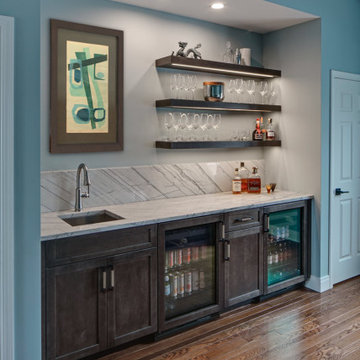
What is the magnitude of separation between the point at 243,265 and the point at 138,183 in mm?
1084

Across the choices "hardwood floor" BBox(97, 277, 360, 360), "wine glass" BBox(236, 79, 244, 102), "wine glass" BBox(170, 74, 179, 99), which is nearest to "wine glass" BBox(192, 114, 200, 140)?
"wine glass" BBox(170, 74, 179, 99)

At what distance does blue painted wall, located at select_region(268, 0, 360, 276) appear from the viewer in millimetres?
3793

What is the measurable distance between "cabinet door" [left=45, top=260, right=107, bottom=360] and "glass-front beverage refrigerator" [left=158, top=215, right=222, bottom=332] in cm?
46

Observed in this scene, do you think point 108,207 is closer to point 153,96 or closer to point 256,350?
point 153,96

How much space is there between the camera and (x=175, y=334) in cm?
305

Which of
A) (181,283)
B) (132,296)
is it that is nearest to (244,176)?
(181,283)

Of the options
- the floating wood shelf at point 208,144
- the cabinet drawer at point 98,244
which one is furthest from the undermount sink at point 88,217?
the floating wood shelf at point 208,144

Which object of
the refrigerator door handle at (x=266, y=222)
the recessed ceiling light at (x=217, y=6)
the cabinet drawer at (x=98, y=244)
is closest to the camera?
the cabinet drawer at (x=98, y=244)

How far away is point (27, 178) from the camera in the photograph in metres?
2.25

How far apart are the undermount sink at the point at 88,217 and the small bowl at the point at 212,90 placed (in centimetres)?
138

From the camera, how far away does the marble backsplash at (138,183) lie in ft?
10.1

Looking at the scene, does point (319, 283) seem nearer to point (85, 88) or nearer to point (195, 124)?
point (195, 124)

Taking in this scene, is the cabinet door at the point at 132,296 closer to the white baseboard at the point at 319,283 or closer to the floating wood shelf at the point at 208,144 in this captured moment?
the floating wood shelf at the point at 208,144

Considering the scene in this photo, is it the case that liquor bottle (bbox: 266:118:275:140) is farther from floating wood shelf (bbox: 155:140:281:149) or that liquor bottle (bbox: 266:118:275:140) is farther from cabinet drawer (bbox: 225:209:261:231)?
cabinet drawer (bbox: 225:209:261:231)
